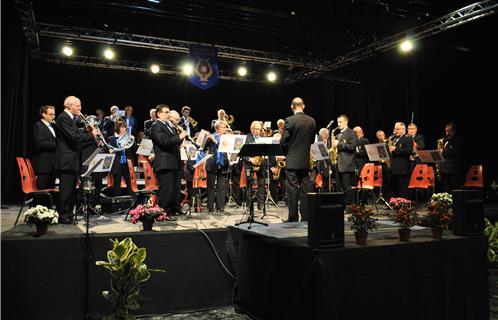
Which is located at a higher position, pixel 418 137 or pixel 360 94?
pixel 360 94

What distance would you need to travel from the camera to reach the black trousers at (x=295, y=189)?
6594 mm

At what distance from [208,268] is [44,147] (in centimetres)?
388

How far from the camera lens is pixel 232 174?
32.7 ft

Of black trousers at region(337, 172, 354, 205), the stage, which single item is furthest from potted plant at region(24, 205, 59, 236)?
black trousers at region(337, 172, 354, 205)

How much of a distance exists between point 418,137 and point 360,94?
197 inches

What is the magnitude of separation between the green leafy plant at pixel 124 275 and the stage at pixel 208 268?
330 mm

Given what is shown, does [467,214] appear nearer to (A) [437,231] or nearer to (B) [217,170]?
(A) [437,231]

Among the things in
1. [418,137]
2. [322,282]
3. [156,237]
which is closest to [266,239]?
[322,282]

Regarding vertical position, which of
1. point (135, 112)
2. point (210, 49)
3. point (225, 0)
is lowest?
point (135, 112)

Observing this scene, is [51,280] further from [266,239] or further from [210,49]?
[210,49]

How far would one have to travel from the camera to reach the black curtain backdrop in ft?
37.0

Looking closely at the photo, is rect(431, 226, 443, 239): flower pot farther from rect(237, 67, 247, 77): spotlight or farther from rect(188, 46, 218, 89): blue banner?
rect(237, 67, 247, 77): spotlight

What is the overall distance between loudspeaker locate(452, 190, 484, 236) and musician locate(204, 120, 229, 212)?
211 inches

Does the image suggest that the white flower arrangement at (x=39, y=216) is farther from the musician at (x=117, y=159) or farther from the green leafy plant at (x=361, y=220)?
the musician at (x=117, y=159)
